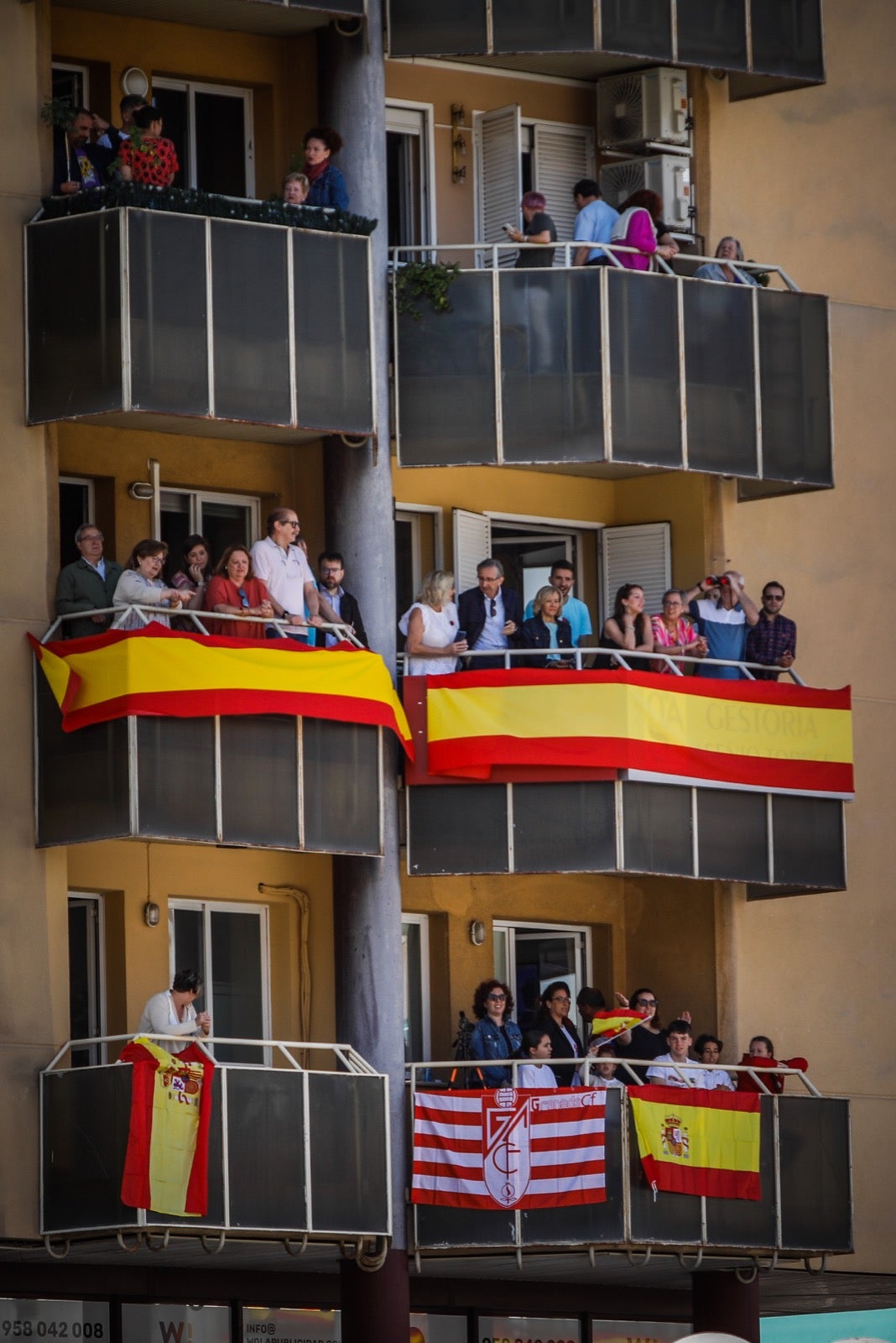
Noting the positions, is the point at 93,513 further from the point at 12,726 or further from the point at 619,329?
the point at 619,329

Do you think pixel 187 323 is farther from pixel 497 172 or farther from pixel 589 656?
pixel 589 656

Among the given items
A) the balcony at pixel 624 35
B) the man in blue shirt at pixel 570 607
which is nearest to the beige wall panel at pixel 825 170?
the balcony at pixel 624 35

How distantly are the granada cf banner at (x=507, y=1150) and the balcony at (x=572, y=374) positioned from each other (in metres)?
6.23

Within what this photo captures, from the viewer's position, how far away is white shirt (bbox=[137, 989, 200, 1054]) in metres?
34.2

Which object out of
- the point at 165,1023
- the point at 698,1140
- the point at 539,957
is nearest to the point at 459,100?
the point at 539,957

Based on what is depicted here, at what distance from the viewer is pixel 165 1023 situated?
3425 centimetres

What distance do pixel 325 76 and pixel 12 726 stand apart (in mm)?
7545

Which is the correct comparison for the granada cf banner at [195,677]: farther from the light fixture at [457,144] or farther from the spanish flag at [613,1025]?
the light fixture at [457,144]

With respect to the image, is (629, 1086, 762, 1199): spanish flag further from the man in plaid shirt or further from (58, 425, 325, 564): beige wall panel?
(58, 425, 325, 564): beige wall panel

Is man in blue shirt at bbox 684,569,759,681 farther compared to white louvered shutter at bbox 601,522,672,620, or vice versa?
white louvered shutter at bbox 601,522,672,620

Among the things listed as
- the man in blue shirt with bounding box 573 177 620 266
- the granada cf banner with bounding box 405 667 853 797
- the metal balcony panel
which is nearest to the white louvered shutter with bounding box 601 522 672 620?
the granada cf banner with bounding box 405 667 853 797

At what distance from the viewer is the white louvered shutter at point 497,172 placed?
3938 centimetres

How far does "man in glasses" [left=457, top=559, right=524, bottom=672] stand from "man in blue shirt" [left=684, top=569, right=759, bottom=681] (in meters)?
2.21

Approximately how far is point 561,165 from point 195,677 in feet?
27.6
